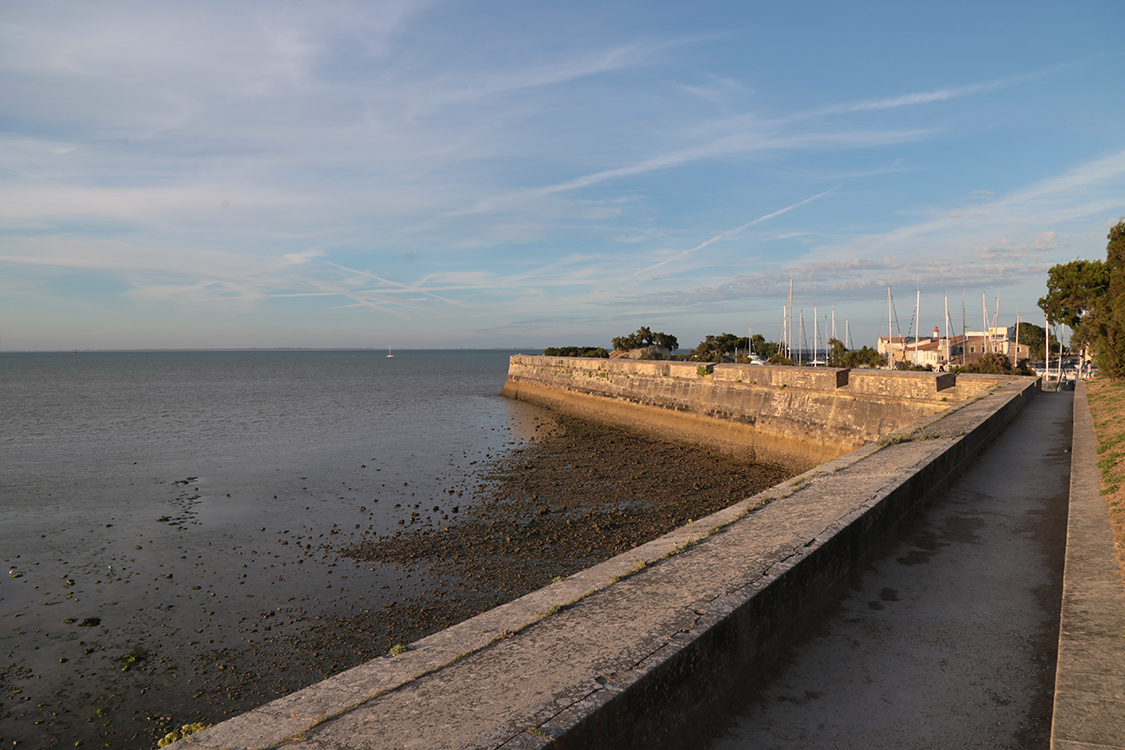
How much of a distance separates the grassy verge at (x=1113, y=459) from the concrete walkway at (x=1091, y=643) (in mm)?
72

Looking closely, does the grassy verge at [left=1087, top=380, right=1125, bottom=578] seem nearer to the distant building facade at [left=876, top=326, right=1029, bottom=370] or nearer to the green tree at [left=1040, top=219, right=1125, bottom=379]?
the green tree at [left=1040, top=219, right=1125, bottom=379]

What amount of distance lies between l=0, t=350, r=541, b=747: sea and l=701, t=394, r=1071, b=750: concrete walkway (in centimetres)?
577

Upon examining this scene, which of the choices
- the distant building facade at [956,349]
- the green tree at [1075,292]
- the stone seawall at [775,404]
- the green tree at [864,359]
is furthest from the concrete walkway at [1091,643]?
the distant building facade at [956,349]

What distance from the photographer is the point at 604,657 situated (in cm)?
292

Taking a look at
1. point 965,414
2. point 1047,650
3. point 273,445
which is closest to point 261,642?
point 1047,650

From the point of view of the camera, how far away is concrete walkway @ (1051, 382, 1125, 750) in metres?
2.36

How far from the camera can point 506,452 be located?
64.6 ft

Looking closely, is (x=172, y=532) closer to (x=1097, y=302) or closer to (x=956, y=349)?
(x=1097, y=302)

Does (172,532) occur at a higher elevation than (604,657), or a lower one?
lower

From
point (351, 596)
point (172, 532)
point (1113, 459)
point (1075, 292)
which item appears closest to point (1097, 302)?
point (1075, 292)

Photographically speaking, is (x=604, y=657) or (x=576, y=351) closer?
(x=604, y=657)

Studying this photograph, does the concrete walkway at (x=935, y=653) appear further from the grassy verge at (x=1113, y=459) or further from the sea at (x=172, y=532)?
the sea at (x=172, y=532)

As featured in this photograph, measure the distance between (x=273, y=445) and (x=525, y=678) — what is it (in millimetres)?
21994

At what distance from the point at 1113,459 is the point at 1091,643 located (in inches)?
188
